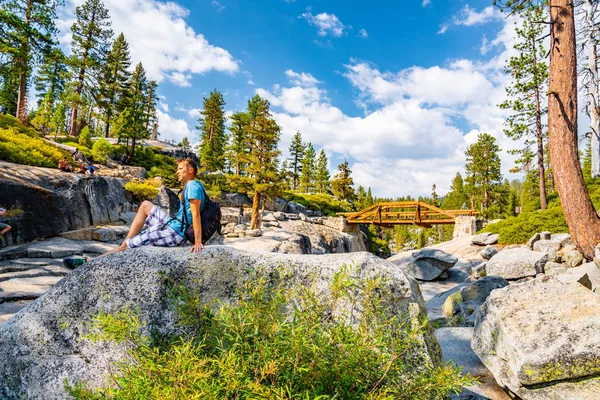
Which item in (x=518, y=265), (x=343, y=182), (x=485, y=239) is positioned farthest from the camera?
(x=343, y=182)

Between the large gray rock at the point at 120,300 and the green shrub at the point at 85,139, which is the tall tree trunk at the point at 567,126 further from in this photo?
the green shrub at the point at 85,139

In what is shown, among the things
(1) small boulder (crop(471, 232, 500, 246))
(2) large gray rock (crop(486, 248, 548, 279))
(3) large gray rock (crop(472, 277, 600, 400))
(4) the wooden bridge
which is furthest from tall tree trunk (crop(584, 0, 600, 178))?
(3) large gray rock (crop(472, 277, 600, 400))

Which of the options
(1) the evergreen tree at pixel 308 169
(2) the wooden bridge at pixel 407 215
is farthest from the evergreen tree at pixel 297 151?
(2) the wooden bridge at pixel 407 215

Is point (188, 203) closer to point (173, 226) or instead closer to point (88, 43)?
point (173, 226)

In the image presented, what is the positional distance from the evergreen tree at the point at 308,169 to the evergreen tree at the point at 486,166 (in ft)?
76.5

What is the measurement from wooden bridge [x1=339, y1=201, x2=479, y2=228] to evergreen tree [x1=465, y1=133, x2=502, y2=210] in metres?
21.7

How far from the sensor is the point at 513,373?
2867 millimetres

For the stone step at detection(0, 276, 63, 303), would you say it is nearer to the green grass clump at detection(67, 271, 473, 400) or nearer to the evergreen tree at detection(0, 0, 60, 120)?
the green grass clump at detection(67, 271, 473, 400)

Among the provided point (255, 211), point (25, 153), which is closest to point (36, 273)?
point (25, 153)

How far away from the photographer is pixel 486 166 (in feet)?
132

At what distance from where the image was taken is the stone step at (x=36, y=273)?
6.47 meters

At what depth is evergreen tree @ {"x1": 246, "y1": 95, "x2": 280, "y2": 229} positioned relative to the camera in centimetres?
2103

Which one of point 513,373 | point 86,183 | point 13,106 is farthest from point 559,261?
point 13,106

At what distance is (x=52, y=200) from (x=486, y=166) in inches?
1707
